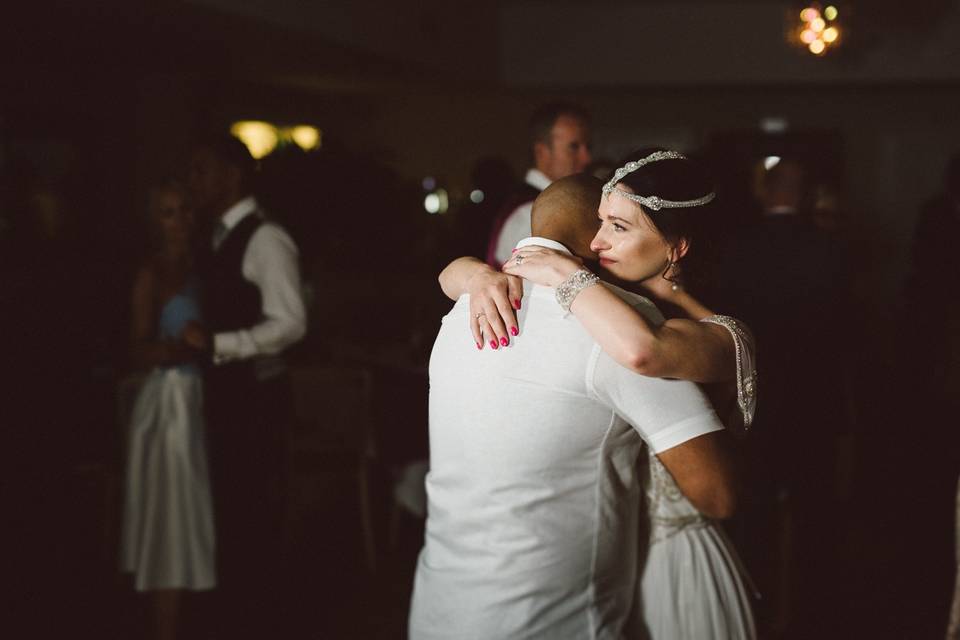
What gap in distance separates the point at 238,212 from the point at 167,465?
777 mm

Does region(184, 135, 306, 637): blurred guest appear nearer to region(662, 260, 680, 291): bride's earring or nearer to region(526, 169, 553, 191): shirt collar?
region(526, 169, 553, 191): shirt collar

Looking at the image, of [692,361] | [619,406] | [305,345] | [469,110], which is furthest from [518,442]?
[469,110]

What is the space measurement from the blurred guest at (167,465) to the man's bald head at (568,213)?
171 centimetres

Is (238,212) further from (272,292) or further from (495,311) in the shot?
(495,311)

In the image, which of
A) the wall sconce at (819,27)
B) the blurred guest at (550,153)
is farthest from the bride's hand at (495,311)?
the wall sconce at (819,27)

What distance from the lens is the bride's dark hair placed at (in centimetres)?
137

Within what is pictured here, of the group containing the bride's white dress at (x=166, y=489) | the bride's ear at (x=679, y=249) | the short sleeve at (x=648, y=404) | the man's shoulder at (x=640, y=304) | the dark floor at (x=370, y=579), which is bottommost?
the dark floor at (x=370, y=579)

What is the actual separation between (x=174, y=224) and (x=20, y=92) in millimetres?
3187

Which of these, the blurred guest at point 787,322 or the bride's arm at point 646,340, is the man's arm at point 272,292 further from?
the bride's arm at point 646,340

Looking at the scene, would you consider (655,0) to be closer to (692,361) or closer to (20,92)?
(20,92)

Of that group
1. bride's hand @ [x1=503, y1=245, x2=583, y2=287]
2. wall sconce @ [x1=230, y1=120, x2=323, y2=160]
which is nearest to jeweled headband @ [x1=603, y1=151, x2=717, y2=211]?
bride's hand @ [x1=503, y1=245, x2=583, y2=287]

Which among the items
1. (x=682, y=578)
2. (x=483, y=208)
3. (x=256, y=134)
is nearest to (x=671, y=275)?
(x=682, y=578)

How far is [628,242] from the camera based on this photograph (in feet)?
4.57

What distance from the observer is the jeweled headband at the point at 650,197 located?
1.37 m
